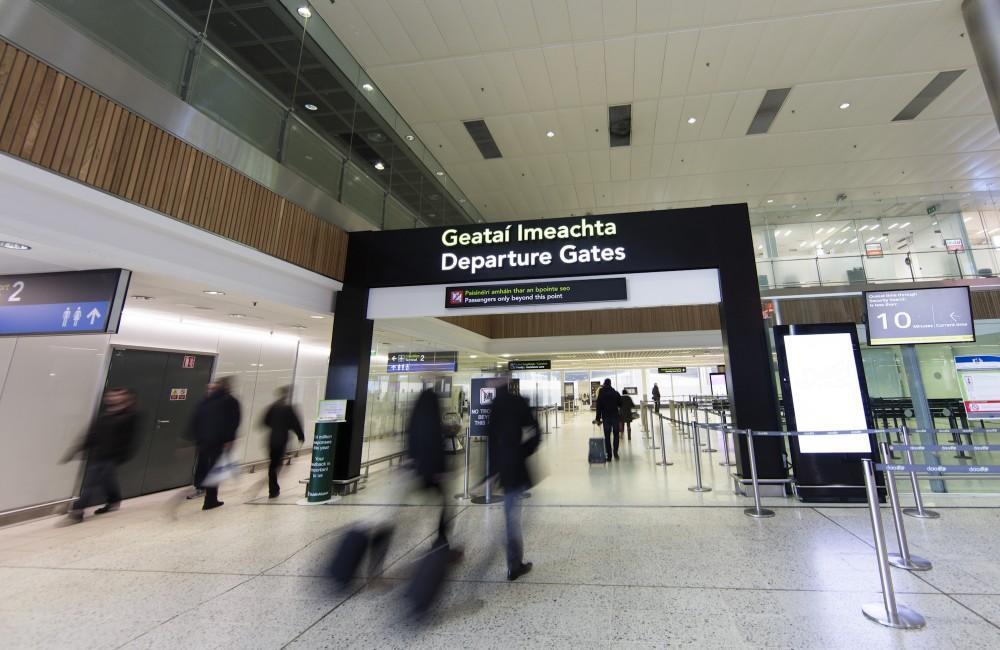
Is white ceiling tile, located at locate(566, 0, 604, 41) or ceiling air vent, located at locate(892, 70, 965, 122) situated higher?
ceiling air vent, located at locate(892, 70, 965, 122)

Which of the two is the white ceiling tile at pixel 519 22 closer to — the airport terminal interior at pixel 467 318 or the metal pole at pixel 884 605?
the airport terminal interior at pixel 467 318

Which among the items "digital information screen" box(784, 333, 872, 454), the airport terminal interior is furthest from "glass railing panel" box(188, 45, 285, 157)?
"digital information screen" box(784, 333, 872, 454)

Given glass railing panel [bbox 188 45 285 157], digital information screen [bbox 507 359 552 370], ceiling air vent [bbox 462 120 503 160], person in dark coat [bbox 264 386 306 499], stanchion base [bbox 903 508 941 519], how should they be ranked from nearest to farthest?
stanchion base [bbox 903 508 941 519] < glass railing panel [bbox 188 45 285 157] < person in dark coat [bbox 264 386 306 499] < ceiling air vent [bbox 462 120 503 160] < digital information screen [bbox 507 359 552 370]

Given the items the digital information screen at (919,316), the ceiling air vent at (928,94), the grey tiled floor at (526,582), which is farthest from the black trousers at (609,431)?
the ceiling air vent at (928,94)

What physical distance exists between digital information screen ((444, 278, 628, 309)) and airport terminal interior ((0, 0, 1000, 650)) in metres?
0.06

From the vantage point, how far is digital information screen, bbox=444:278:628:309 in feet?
19.1

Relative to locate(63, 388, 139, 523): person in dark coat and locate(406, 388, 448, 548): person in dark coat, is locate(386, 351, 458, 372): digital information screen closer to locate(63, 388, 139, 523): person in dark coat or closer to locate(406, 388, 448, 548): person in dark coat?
locate(63, 388, 139, 523): person in dark coat

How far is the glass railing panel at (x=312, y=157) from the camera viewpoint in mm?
5895

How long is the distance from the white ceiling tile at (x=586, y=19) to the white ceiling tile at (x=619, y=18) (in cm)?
9

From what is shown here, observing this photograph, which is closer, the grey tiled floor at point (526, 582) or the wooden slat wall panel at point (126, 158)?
the grey tiled floor at point (526, 582)

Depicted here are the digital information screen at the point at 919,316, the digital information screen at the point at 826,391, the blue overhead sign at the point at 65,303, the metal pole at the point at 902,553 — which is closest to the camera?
the metal pole at the point at 902,553

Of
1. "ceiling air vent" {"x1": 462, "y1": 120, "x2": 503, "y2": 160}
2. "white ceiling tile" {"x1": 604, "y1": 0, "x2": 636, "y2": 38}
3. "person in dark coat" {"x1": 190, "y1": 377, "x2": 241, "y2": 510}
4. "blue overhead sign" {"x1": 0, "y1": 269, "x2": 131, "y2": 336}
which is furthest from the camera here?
"ceiling air vent" {"x1": 462, "y1": 120, "x2": 503, "y2": 160}

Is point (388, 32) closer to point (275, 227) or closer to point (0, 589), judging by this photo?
point (275, 227)

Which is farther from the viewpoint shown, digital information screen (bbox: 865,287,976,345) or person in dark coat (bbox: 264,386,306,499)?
person in dark coat (bbox: 264,386,306,499)
